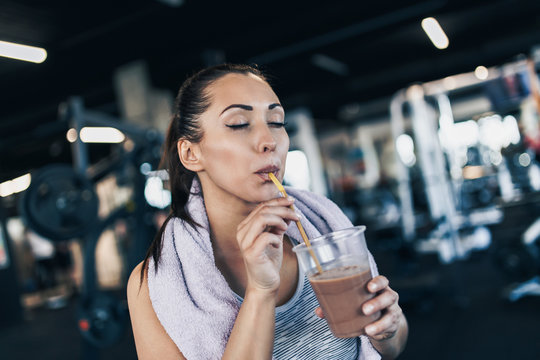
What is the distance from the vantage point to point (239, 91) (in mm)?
1043

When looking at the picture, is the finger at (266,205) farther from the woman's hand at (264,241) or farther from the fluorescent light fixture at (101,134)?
the fluorescent light fixture at (101,134)

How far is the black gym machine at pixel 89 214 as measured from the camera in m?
3.38

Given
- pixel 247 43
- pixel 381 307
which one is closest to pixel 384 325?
pixel 381 307

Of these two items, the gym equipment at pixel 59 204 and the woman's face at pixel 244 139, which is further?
the gym equipment at pixel 59 204

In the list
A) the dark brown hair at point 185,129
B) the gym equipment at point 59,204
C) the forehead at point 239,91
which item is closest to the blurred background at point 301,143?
the gym equipment at point 59,204

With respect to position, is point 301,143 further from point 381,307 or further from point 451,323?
point 381,307

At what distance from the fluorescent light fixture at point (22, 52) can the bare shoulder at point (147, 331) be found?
6.26 m

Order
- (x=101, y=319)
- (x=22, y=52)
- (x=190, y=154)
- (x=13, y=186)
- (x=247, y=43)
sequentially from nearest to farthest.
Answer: (x=190, y=154)
(x=101, y=319)
(x=22, y=52)
(x=247, y=43)
(x=13, y=186)

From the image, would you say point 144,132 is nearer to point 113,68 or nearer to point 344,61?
point 113,68

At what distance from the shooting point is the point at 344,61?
33.3ft

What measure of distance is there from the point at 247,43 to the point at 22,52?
343 centimetres

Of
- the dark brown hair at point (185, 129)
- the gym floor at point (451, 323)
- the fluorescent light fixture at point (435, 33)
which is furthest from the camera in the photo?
the fluorescent light fixture at point (435, 33)

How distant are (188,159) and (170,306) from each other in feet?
1.25

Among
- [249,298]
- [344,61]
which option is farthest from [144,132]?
[344,61]
